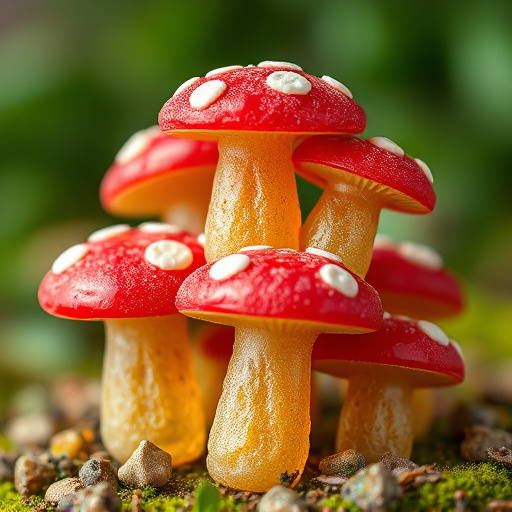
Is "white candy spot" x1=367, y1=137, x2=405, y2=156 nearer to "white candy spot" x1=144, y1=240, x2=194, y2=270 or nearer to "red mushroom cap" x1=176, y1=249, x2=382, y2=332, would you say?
"red mushroom cap" x1=176, y1=249, x2=382, y2=332

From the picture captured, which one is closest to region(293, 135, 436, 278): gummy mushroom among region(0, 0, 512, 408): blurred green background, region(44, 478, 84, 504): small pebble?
region(44, 478, 84, 504): small pebble

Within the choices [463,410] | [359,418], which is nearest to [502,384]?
[463,410]

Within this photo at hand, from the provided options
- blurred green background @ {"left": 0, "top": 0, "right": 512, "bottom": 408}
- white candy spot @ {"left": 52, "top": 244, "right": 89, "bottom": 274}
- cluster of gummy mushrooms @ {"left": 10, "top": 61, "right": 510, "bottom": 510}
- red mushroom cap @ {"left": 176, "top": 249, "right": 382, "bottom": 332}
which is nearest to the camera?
red mushroom cap @ {"left": 176, "top": 249, "right": 382, "bottom": 332}

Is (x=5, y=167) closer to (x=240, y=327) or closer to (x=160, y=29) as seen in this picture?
(x=160, y=29)

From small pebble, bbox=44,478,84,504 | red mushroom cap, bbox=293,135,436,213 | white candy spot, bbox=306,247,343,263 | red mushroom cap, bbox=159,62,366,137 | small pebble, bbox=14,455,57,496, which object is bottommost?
small pebble, bbox=14,455,57,496

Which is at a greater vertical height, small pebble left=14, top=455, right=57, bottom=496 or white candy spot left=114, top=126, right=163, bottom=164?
white candy spot left=114, top=126, right=163, bottom=164

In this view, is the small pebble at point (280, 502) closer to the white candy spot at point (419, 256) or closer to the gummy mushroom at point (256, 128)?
the gummy mushroom at point (256, 128)

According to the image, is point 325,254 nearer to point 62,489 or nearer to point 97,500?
point 97,500

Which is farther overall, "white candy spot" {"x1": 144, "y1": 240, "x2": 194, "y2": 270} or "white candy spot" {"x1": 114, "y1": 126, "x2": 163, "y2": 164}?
"white candy spot" {"x1": 114, "y1": 126, "x2": 163, "y2": 164}
